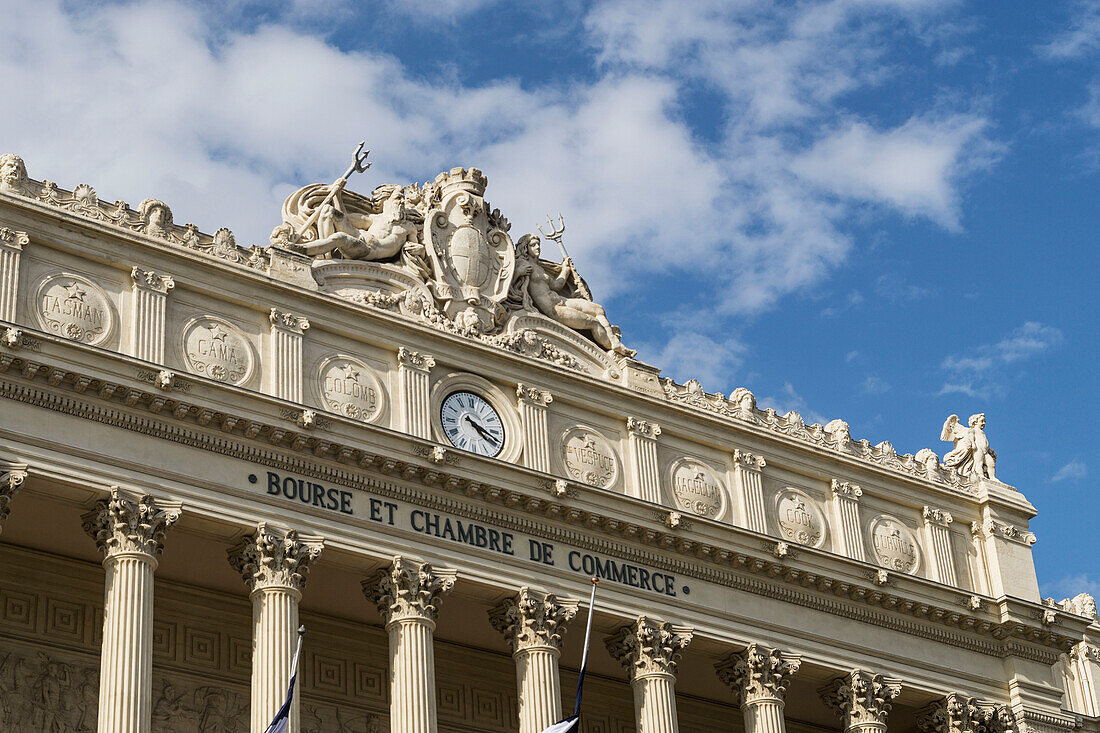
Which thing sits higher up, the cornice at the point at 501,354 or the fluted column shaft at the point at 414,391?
the cornice at the point at 501,354

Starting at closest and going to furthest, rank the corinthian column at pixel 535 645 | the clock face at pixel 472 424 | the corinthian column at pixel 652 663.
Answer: the corinthian column at pixel 535 645, the corinthian column at pixel 652 663, the clock face at pixel 472 424

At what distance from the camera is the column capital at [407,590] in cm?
3269

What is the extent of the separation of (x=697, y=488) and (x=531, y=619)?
5.48 m

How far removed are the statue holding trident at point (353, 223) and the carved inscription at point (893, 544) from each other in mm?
11150

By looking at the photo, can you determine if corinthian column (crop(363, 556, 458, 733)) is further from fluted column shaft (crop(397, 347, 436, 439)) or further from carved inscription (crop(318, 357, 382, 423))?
carved inscription (crop(318, 357, 382, 423))

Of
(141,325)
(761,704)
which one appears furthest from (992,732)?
(141,325)

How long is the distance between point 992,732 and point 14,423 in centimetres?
2030

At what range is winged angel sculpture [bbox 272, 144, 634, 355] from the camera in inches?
1419

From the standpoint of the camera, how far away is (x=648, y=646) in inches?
1389

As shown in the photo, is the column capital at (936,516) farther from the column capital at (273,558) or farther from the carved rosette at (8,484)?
the carved rosette at (8,484)

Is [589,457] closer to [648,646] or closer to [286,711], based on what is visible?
[648,646]

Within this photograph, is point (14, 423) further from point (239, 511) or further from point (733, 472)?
point (733, 472)

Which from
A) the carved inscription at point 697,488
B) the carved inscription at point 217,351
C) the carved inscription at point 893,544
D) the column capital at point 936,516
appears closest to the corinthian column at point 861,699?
the carved inscription at point 893,544

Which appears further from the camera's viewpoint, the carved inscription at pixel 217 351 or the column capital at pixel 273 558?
the carved inscription at pixel 217 351
